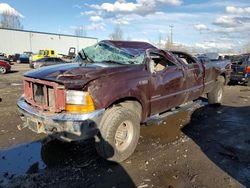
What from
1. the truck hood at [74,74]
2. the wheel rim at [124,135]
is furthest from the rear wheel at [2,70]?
the wheel rim at [124,135]

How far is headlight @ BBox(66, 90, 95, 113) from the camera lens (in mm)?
3926

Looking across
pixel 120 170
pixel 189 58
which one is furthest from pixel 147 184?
pixel 189 58

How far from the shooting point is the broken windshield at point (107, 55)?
516 centimetres

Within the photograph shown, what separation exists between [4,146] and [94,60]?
7.82 feet

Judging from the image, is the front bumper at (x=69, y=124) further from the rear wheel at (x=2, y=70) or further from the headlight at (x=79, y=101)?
the rear wheel at (x=2, y=70)

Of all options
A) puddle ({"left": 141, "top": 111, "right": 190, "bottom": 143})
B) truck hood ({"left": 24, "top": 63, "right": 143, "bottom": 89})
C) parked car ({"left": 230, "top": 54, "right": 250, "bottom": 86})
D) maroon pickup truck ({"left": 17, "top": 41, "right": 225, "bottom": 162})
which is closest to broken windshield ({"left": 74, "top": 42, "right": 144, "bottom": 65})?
maroon pickup truck ({"left": 17, "top": 41, "right": 225, "bottom": 162})

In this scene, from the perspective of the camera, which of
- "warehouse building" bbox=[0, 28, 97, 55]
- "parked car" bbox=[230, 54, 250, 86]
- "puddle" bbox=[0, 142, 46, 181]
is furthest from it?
"warehouse building" bbox=[0, 28, 97, 55]

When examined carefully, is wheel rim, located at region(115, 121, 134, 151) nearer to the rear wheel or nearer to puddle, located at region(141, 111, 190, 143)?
puddle, located at region(141, 111, 190, 143)

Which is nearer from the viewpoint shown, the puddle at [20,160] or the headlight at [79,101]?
the headlight at [79,101]

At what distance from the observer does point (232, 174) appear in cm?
399

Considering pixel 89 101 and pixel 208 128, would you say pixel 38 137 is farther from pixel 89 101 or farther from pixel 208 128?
pixel 208 128

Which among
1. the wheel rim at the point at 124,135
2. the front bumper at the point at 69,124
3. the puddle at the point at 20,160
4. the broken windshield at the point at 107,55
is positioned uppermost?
the broken windshield at the point at 107,55

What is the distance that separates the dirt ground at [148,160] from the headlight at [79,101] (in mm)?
976

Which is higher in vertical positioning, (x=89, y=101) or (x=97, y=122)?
(x=89, y=101)
